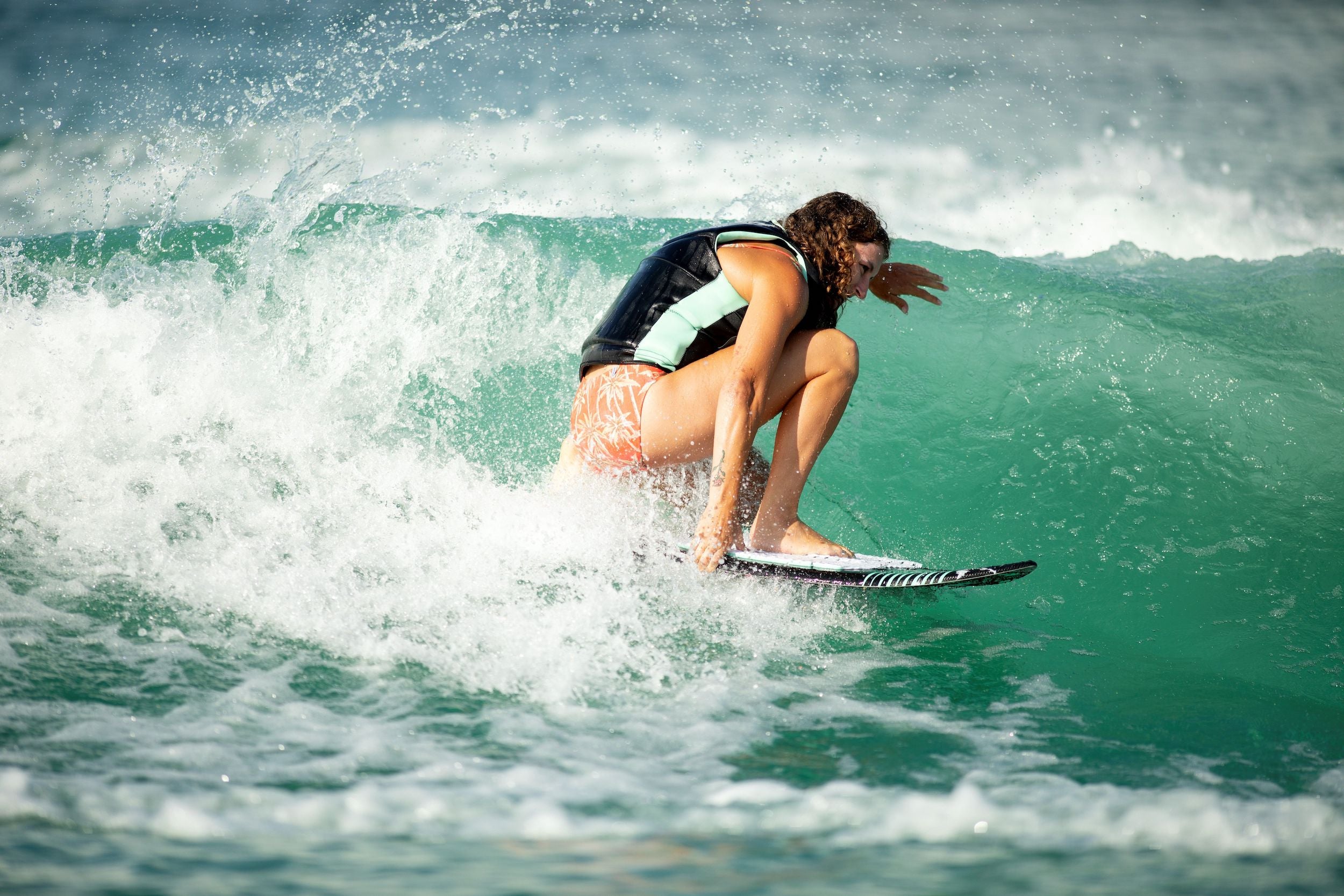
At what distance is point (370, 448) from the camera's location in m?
4.30

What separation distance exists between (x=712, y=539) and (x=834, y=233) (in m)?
1.09

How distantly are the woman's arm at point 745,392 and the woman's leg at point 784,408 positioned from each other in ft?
0.43

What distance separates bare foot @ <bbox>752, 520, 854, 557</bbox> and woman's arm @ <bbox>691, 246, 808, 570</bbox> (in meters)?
0.27

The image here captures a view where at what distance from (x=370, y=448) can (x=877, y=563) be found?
2.27 m

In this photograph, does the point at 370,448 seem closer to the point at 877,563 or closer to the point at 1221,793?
the point at 877,563

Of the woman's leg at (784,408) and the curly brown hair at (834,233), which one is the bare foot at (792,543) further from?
the curly brown hair at (834,233)

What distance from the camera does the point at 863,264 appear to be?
328 centimetres

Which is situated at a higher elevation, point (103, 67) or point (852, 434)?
point (103, 67)

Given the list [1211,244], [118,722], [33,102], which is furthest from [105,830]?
[33,102]

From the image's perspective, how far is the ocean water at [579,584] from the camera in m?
2.00

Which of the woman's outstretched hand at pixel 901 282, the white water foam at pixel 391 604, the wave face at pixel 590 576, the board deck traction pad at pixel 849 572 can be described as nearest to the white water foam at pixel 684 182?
the wave face at pixel 590 576

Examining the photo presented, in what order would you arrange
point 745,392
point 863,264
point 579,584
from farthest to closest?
point 863,264 < point 579,584 < point 745,392

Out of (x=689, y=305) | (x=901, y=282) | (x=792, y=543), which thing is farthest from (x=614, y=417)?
(x=901, y=282)

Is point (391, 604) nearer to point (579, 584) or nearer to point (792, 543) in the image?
point (579, 584)
